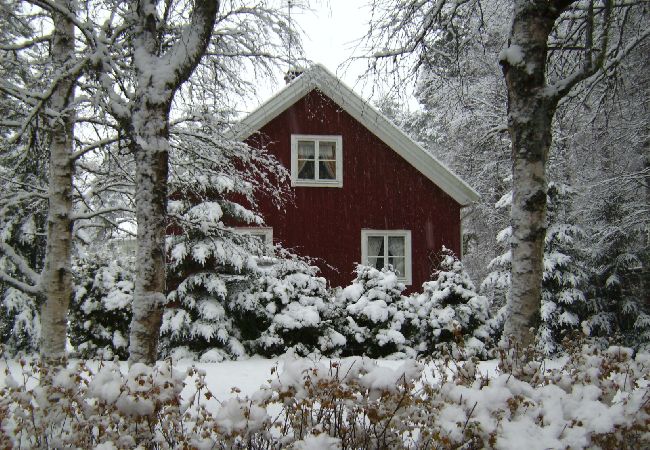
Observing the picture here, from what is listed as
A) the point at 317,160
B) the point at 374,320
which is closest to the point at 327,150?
the point at 317,160

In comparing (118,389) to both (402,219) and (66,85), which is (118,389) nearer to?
(66,85)

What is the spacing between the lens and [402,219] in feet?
52.2

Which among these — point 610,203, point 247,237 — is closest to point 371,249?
point 610,203

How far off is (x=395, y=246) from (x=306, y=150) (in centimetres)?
383

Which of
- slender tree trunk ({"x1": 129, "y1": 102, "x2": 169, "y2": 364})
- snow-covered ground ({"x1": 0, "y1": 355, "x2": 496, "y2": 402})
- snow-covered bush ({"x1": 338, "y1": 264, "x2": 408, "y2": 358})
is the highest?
slender tree trunk ({"x1": 129, "y1": 102, "x2": 169, "y2": 364})

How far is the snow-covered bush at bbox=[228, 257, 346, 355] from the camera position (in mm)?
10727

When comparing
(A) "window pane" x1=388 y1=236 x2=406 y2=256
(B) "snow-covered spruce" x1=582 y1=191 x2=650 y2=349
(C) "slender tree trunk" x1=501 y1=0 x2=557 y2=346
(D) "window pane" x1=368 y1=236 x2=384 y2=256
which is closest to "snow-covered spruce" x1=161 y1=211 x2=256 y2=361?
(D) "window pane" x1=368 y1=236 x2=384 y2=256

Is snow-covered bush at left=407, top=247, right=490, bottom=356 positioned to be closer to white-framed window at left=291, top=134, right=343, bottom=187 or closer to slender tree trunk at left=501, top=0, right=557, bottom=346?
white-framed window at left=291, top=134, right=343, bottom=187

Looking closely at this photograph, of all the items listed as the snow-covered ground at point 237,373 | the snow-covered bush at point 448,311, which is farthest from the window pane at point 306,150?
the snow-covered ground at point 237,373

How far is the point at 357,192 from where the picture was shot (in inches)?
622

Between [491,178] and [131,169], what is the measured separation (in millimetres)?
15511

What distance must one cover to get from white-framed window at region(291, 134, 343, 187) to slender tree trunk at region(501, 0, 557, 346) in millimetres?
10559

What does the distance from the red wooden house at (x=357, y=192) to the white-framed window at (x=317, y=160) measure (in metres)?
0.03

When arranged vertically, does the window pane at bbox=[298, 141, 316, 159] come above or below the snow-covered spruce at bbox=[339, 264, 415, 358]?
above
